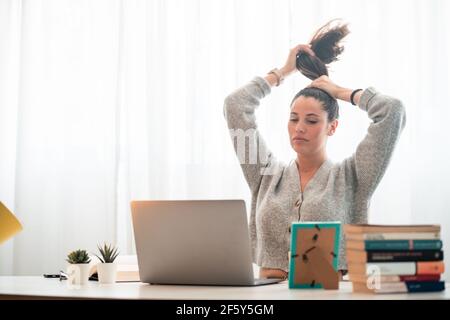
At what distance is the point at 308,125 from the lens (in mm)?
2418

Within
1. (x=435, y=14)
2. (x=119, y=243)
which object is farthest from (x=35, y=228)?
(x=435, y=14)

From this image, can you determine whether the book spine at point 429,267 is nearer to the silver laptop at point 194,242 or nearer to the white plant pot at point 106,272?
the silver laptop at point 194,242

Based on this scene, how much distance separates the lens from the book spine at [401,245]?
150 centimetres

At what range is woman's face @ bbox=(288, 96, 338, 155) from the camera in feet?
7.93

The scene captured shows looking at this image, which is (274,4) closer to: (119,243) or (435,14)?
(435,14)

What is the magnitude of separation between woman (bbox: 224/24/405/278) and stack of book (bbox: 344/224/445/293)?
0.75m

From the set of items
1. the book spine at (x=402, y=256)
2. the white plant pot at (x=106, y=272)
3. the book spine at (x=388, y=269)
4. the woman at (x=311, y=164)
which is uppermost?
the woman at (x=311, y=164)

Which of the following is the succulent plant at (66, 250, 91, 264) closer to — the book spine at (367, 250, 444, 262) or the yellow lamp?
the yellow lamp

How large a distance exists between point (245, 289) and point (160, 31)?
199 centimetres

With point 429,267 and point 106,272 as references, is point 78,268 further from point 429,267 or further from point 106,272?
point 429,267

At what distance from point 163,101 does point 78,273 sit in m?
1.60

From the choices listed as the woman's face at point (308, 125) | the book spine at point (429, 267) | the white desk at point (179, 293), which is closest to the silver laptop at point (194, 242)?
the white desk at point (179, 293)

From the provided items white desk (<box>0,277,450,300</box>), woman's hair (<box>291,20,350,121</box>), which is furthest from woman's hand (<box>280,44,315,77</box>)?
white desk (<box>0,277,450,300</box>)

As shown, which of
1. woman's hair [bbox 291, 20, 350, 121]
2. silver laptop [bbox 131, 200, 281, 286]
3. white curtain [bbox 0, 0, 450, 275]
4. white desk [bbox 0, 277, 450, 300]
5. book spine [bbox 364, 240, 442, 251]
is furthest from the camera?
white curtain [bbox 0, 0, 450, 275]
